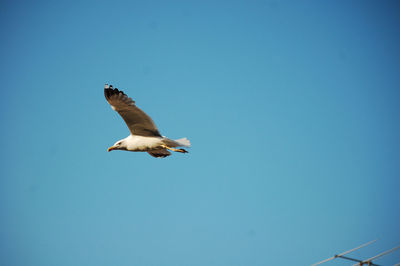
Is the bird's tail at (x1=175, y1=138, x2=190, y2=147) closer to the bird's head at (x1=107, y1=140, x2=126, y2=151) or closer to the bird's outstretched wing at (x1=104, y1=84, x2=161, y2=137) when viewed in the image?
the bird's outstretched wing at (x1=104, y1=84, x2=161, y2=137)

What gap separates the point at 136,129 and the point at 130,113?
2.05 feet

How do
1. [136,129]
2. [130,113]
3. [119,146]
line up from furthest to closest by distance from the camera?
[119,146] < [136,129] < [130,113]

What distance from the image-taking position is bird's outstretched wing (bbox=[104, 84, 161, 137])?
8969 mm

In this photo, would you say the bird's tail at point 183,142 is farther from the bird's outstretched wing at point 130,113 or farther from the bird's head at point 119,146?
the bird's head at point 119,146

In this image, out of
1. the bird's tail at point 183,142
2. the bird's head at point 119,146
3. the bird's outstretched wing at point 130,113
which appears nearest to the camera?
the bird's outstretched wing at point 130,113

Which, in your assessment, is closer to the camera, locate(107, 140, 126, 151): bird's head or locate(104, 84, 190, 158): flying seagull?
locate(104, 84, 190, 158): flying seagull

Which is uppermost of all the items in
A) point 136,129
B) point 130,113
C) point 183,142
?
point 130,113

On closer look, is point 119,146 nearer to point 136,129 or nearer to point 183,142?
point 136,129

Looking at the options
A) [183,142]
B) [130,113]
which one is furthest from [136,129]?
[183,142]

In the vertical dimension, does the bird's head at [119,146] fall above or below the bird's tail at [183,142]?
above

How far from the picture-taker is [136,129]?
31.7 feet

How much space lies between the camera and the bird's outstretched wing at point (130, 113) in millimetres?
8969

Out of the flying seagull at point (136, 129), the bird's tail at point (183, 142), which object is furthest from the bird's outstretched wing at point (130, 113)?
the bird's tail at point (183, 142)

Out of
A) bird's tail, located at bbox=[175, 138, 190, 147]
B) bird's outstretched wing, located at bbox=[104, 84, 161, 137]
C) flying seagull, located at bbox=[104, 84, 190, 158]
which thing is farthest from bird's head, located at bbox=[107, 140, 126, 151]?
bird's tail, located at bbox=[175, 138, 190, 147]
